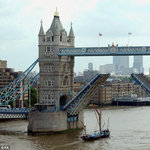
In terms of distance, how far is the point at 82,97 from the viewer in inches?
2872

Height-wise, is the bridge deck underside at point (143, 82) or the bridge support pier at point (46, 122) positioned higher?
the bridge deck underside at point (143, 82)

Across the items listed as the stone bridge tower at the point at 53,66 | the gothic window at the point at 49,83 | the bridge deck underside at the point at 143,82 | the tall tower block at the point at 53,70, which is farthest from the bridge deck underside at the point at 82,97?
the bridge deck underside at the point at 143,82

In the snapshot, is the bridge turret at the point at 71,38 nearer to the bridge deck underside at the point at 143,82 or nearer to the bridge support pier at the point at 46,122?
the bridge support pier at the point at 46,122

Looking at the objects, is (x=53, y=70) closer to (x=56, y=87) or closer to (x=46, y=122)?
(x=56, y=87)

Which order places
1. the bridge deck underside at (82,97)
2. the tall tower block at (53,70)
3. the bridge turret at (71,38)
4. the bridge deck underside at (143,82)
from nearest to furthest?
the bridge deck underside at (143,82) < the bridge deck underside at (82,97) < the tall tower block at (53,70) < the bridge turret at (71,38)

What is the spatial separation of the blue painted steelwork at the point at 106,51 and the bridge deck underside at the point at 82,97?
3.30 meters

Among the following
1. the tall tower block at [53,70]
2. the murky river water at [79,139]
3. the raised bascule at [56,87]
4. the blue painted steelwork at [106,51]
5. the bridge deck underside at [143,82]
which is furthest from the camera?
the tall tower block at [53,70]

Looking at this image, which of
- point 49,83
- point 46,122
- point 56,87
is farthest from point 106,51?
point 46,122

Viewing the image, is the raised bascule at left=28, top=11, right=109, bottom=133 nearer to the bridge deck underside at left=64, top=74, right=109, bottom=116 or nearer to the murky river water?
the bridge deck underside at left=64, top=74, right=109, bottom=116

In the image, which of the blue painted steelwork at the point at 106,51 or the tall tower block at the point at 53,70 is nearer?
the blue painted steelwork at the point at 106,51

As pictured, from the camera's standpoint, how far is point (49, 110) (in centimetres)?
7356

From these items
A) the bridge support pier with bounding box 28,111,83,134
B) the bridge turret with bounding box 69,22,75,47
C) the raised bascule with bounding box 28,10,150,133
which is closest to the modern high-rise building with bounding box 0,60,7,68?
the bridge turret with bounding box 69,22,75,47

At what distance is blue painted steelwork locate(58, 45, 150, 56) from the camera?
229 feet

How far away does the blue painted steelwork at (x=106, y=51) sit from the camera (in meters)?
69.9
